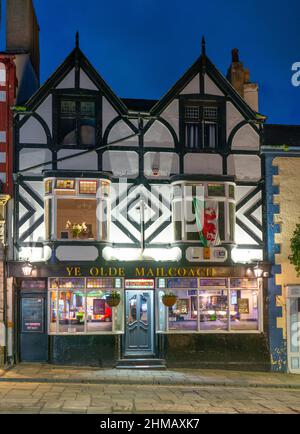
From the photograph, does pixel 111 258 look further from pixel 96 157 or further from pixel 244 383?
pixel 244 383

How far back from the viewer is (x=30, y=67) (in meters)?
26.2

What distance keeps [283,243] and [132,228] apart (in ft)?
18.6

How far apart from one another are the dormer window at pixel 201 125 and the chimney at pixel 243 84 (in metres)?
2.42

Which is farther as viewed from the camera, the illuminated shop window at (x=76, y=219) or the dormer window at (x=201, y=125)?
the dormer window at (x=201, y=125)

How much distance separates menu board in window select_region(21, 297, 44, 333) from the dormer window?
7917mm

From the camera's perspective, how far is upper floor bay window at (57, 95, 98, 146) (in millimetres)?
22828

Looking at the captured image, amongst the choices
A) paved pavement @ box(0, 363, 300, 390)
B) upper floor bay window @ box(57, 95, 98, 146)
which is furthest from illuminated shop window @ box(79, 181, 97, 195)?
paved pavement @ box(0, 363, 300, 390)

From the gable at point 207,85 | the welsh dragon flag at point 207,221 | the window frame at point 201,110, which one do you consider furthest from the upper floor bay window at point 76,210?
the gable at point 207,85

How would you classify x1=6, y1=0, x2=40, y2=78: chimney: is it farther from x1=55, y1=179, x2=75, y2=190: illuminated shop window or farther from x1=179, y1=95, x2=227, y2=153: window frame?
x1=179, y1=95, x2=227, y2=153: window frame

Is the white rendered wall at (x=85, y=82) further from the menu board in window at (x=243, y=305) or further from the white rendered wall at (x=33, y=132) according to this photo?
the menu board in window at (x=243, y=305)

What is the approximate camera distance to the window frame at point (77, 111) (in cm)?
2269

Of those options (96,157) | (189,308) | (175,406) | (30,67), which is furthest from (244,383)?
(30,67)

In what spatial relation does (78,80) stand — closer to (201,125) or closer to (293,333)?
(201,125)

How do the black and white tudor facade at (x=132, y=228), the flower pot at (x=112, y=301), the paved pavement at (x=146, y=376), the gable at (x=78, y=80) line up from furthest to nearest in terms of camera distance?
the gable at (x=78, y=80), the black and white tudor facade at (x=132, y=228), the flower pot at (x=112, y=301), the paved pavement at (x=146, y=376)
